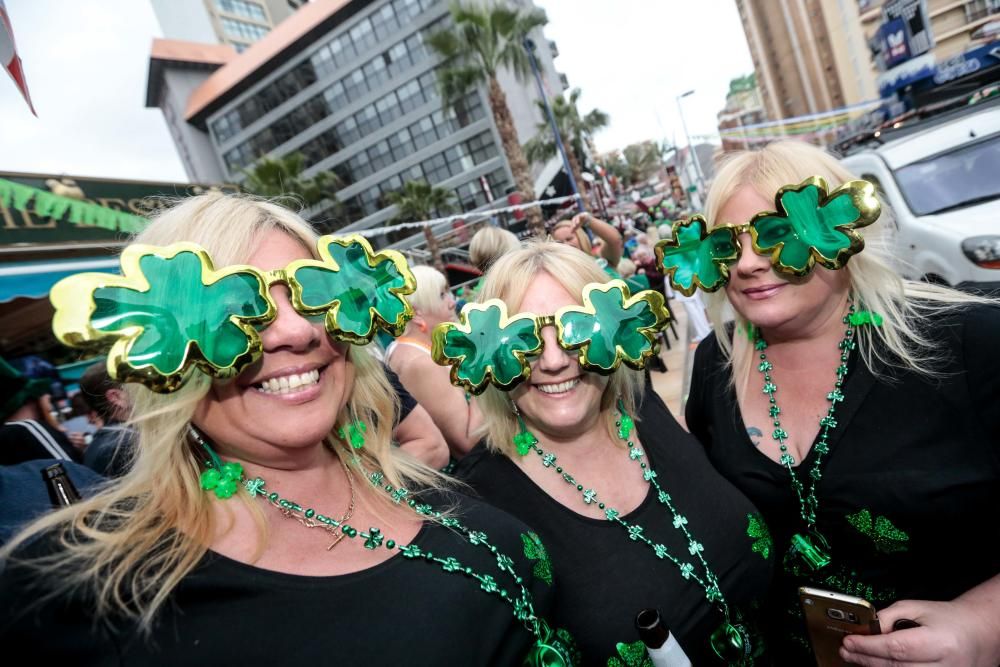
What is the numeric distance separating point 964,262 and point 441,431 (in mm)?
4603

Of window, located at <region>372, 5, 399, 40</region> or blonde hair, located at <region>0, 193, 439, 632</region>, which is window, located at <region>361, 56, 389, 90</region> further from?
blonde hair, located at <region>0, 193, 439, 632</region>

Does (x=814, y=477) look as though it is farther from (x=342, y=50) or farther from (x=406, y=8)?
(x=342, y=50)

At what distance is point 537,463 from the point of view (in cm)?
189

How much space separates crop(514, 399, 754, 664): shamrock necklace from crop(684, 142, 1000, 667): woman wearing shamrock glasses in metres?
0.29

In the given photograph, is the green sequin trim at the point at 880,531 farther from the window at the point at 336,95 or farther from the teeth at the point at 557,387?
the window at the point at 336,95

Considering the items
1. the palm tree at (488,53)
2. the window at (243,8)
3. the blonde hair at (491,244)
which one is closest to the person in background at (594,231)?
the blonde hair at (491,244)

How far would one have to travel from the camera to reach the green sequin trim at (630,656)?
1.56m

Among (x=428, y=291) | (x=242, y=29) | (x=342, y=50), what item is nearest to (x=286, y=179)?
(x=342, y=50)

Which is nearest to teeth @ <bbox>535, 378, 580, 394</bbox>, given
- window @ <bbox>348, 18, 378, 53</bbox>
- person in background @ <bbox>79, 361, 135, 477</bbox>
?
person in background @ <bbox>79, 361, 135, 477</bbox>

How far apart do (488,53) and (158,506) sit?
1775 cm

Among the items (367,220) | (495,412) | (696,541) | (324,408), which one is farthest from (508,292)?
(367,220)

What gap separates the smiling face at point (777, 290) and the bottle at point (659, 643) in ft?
3.34

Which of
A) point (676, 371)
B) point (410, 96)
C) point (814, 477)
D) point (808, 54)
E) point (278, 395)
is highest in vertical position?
point (410, 96)

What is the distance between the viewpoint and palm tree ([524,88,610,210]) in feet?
111
